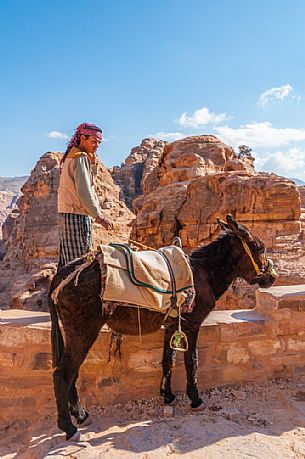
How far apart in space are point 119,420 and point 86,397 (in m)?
0.44

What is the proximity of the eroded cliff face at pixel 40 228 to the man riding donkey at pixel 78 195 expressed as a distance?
2329 centimetres

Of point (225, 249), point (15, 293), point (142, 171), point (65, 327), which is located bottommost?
point (15, 293)

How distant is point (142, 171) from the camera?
50969 millimetres

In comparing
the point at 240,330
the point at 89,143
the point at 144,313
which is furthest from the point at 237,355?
the point at 89,143

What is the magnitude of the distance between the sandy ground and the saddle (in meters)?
0.97

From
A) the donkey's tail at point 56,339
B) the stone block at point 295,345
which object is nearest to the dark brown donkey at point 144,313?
the donkey's tail at point 56,339

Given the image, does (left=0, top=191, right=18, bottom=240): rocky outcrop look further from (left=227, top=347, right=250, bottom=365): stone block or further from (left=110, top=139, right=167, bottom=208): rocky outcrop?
(left=227, top=347, right=250, bottom=365): stone block

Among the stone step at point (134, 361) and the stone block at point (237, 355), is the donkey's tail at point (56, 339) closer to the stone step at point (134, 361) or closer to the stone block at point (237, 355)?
the stone step at point (134, 361)

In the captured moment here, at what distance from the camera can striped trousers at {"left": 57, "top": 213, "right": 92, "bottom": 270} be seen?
3172mm

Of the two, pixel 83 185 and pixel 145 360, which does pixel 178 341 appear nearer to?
pixel 145 360

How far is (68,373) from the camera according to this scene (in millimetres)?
2607

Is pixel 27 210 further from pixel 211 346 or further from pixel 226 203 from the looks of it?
pixel 211 346

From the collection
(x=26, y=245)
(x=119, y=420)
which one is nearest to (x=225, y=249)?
(x=119, y=420)

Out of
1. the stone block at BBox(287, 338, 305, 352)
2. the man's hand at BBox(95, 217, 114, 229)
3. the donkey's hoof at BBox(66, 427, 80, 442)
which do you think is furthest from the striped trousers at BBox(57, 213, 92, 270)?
the stone block at BBox(287, 338, 305, 352)
